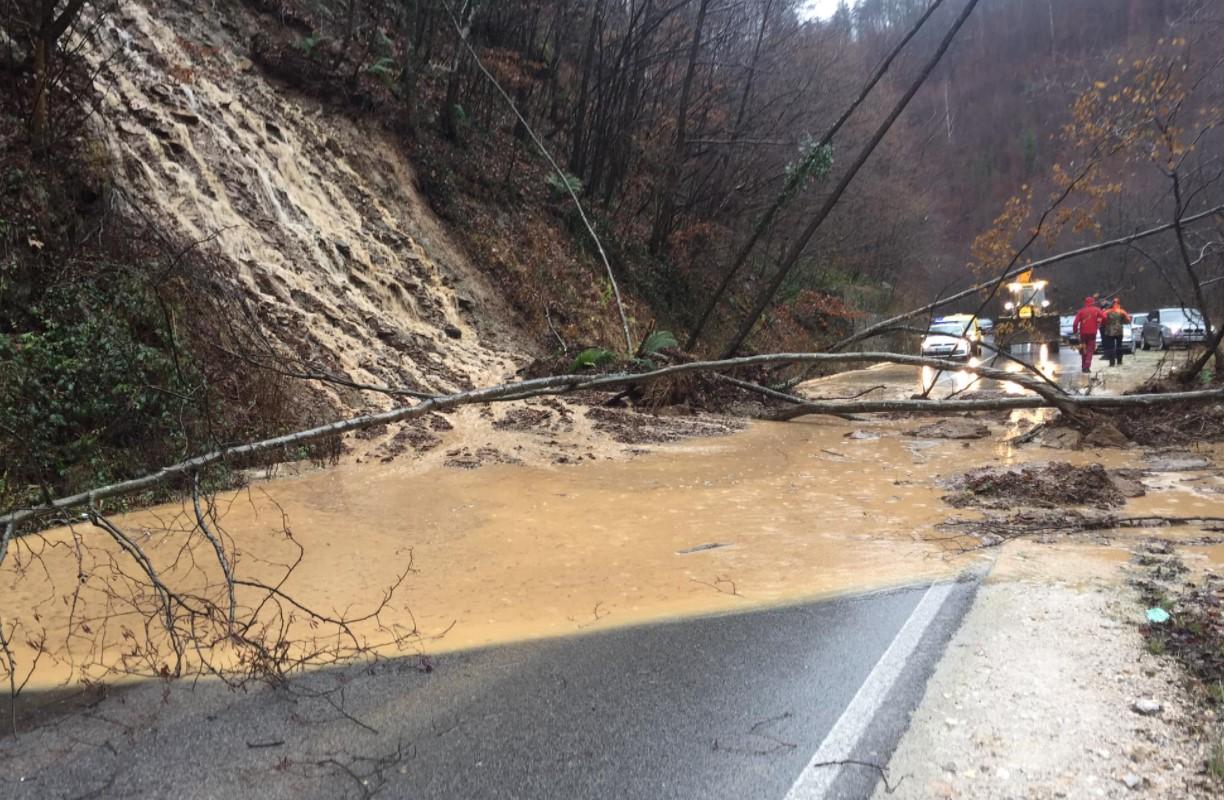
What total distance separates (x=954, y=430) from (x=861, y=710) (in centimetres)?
992

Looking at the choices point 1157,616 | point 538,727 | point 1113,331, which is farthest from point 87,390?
point 1113,331

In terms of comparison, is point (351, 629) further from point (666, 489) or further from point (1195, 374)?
point (1195, 374)

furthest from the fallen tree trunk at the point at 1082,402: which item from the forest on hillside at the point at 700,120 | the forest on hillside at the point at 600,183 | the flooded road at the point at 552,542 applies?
the forest on hillside at the point at 700,120

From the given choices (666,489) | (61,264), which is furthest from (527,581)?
(61,264)

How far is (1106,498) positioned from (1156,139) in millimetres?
7089

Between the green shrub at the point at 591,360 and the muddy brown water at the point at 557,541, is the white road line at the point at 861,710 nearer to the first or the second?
the muddy brown water at the point at 557,541

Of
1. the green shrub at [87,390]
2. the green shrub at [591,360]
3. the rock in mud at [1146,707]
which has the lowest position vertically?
the rock in mud at [1146,707]

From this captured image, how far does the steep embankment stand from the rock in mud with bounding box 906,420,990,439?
24.8 ft

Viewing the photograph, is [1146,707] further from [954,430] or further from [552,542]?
[954,430]

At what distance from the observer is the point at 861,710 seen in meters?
3.14

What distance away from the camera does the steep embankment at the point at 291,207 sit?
1130 centimetres

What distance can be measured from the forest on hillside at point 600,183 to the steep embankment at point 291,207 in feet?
1.09

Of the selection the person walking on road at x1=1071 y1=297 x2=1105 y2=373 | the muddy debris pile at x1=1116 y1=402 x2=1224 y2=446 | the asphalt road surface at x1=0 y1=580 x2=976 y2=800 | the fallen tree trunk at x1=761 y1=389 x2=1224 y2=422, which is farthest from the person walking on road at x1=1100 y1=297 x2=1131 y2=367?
the asphalt road surface at x1=0 y1=580 x2=976 y2=800

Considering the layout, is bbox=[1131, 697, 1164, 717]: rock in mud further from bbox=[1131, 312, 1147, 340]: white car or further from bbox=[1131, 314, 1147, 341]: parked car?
bbox=[1131, 314, 1147, 341]: parked car
